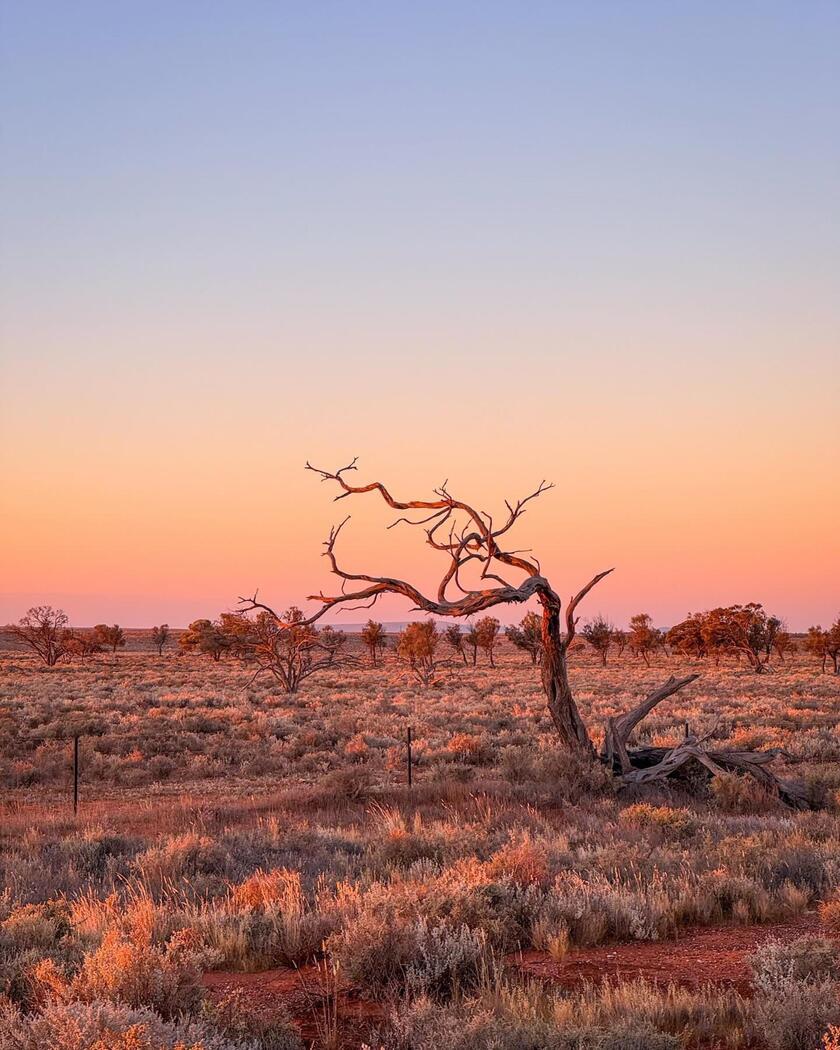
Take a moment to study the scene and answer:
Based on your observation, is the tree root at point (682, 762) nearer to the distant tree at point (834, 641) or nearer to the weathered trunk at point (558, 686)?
the weathered trunk at point (558, 686)

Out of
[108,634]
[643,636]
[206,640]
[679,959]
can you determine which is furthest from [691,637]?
[679,959]

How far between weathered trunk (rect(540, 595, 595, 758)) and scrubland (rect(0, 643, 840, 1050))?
1.49 feet

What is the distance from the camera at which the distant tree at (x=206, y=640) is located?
82.7 meters

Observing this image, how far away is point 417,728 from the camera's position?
28.9 meters

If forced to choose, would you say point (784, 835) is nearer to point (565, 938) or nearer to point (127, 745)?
point (565, 938)

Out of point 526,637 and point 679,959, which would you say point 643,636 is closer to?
point 526,637

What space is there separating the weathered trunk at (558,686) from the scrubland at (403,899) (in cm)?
45

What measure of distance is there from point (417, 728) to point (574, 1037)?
Answer: 2425 cm

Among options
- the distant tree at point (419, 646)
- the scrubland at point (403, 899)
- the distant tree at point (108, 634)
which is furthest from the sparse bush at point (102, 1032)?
the distant tree at point (108, 634)

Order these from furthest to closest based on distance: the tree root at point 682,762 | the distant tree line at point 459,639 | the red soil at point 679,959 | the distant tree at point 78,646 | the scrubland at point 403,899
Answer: the distant tree at point 78,646 < the distant tree line at point 459,639 < the tree root at point 682,762 < the red soil at point 679,959 < the scrubland at point 403,899

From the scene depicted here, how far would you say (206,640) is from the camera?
85.9 m

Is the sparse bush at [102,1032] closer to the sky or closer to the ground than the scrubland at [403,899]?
closer to the sky

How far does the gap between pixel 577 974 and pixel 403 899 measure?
163 cm

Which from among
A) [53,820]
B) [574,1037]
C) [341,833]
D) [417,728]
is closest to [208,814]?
[53,820]
